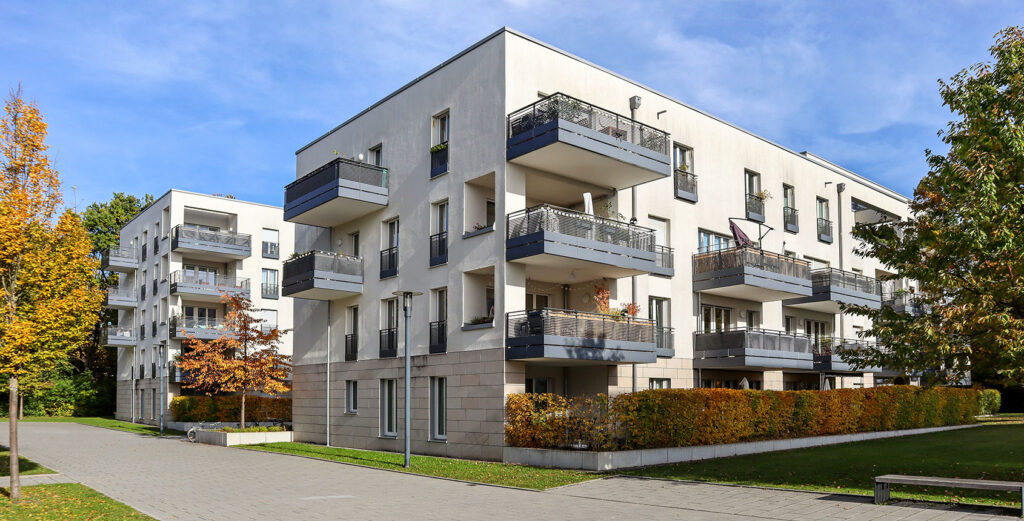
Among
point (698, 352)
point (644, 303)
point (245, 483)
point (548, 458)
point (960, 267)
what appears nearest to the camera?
point (960, 267)

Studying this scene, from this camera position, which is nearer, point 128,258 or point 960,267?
point 960,267

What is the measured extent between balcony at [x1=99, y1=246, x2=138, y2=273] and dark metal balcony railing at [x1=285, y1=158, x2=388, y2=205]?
1256 inches

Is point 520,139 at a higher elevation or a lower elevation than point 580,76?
lower

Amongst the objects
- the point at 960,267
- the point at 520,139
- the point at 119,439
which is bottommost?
the point at 119,439

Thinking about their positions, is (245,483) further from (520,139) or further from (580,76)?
(580,76)

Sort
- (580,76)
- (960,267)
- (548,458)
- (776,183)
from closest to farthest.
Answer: (960,267), (548,458), (580,76), (776,183)

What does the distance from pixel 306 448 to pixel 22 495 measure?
12.9 metres

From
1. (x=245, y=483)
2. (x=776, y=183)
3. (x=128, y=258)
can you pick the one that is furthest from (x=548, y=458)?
(x=128, y=258)

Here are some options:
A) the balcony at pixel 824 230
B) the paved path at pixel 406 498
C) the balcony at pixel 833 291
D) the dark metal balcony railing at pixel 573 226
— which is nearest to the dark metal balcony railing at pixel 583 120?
the dark metal balcony railing at pixel 573 226

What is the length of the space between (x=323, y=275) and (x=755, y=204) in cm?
1690

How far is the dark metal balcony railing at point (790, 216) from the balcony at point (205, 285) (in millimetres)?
29424

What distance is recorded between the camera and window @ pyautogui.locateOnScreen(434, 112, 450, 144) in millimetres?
26109

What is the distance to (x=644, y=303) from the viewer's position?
88.4ft

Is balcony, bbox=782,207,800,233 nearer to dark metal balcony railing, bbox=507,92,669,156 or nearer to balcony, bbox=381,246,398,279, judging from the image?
dark metal balcony railing, bbox=507,92,669,156
